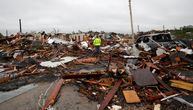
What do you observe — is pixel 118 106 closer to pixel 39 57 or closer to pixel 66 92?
pixel 66 92

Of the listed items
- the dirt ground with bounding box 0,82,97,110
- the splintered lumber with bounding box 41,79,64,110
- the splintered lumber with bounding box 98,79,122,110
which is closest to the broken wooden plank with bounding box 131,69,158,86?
the splintered lumber with bounding box 98,79,122,110

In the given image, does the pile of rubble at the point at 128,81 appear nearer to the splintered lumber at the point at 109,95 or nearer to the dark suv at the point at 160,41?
the splintered lumber at the point at 109,95

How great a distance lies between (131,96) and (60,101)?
2261mm

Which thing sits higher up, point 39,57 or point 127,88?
point 39,57

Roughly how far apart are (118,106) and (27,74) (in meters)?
5.34

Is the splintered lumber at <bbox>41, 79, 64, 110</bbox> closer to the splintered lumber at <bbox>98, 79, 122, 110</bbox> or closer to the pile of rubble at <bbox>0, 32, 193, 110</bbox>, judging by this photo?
the pile of rubble at <bbox>0, 32, 193, 110</bbox>

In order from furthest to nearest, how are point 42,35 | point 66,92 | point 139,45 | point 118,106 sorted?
point 42,35 → point 139,45 → point 66,92 → point 118,106

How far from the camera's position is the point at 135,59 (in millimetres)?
11805

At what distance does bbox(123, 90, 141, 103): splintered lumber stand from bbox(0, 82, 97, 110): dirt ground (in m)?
1.04

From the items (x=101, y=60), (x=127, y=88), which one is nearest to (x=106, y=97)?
(x=127, y=88)

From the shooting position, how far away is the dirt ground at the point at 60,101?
21.1 ft

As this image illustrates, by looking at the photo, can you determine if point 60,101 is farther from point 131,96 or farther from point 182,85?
point 182,85

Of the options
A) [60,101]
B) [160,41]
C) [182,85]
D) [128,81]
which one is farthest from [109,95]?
[160,41]

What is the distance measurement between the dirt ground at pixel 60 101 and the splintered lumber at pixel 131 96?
1.04 meters
